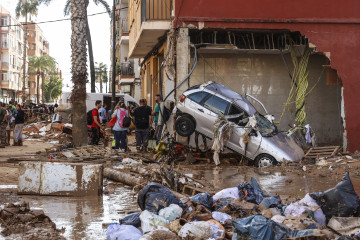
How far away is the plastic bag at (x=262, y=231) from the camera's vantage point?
18.0ft

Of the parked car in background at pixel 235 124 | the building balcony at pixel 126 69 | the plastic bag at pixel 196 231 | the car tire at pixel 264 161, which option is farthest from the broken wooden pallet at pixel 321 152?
the building balcony at pixel 126 69

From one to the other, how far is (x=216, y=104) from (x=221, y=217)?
26.6 feet

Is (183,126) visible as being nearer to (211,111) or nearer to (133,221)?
(211,111)

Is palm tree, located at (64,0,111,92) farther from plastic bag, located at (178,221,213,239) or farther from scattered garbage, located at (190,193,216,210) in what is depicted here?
plastic bag, located at (178,221,213,239)

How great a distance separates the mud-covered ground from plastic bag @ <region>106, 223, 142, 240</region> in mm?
248

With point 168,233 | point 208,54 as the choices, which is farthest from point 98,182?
point 208,54

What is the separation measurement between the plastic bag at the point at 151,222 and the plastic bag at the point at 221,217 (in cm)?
65

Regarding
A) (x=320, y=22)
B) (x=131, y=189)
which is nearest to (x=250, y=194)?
(x=131, y=189)

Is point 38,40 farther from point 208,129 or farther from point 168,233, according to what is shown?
point 168,233

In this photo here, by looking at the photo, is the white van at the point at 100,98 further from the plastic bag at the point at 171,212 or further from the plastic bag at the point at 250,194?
the plastic bag at the point at 171,212

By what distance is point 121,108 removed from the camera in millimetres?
16547

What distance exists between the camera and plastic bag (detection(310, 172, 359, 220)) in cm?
686

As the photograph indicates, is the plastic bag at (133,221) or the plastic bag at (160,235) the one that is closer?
the plastic bag at (160,235)

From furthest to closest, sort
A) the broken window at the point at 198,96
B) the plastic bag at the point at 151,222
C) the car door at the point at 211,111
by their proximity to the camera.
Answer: the broken window at the point at 198,96 → the car door at the point at 211,111 → the plastic bag at the point at 151,222
